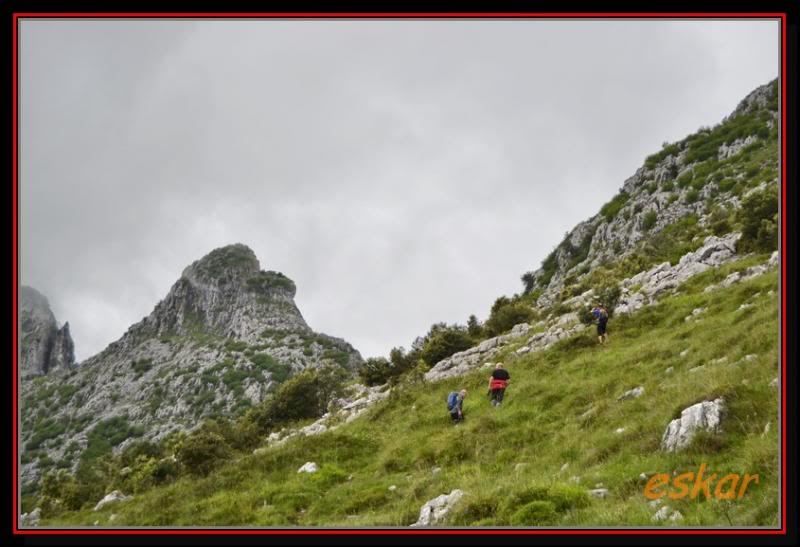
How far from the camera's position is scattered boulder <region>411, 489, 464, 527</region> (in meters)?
9.02

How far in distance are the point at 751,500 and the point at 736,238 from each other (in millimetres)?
23063

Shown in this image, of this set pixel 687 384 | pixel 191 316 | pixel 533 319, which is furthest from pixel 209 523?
pixel 191 316

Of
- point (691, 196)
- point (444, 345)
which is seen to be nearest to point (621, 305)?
point (444, 345)

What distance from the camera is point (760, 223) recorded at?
2331 cm

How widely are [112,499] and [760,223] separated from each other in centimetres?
2832

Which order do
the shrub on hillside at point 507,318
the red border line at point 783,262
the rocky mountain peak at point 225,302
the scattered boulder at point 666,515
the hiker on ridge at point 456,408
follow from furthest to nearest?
the rocky mountain peak at point 225,302 < the shrub on hillside at point 507,318 < the hiker on ridge at point 456,408 < the scattered boulder at point 666,515 < the red border line at point 783,262

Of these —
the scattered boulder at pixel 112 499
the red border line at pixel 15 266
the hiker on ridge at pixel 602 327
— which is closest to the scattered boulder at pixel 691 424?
the red border line at pixel 15 266

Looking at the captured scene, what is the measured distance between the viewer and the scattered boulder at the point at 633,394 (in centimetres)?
1313

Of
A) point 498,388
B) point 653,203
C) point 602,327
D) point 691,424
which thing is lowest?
point 691,424

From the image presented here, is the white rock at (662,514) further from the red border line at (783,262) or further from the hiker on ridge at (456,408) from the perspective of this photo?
A: the hiker on ridge at (456,408)

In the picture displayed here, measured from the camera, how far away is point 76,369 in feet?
387

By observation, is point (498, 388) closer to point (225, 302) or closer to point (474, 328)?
point (474, 328)

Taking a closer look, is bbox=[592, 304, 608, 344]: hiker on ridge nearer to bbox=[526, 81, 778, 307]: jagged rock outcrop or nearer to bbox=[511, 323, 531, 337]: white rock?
bbox=[511, 323, 531, 337]: white rock

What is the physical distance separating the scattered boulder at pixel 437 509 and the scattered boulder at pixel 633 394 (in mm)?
5850
